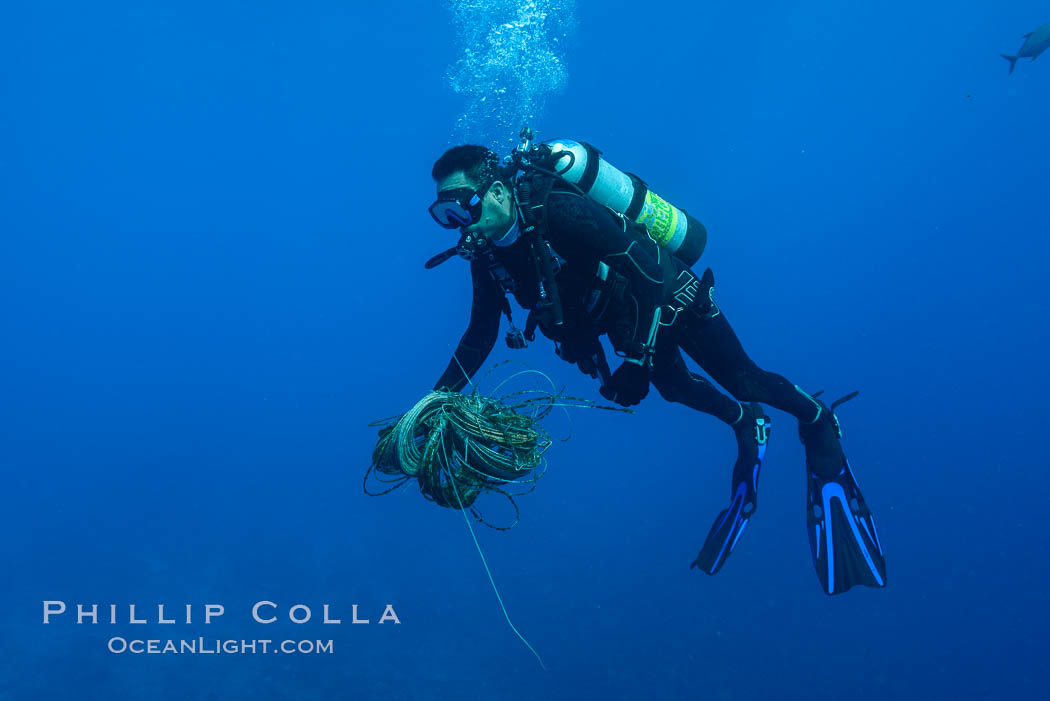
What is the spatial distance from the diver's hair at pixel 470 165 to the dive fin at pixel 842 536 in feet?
12.1

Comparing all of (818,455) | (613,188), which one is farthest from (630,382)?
(818,455)

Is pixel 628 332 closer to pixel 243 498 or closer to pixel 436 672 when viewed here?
pixel 436 672

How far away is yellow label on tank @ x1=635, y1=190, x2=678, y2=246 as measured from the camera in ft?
13.6

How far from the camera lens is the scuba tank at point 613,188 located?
146 inches

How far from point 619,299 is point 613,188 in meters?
0.79

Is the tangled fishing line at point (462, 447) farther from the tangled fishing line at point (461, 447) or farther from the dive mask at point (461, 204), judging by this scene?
the dive mask at point (461, 204)

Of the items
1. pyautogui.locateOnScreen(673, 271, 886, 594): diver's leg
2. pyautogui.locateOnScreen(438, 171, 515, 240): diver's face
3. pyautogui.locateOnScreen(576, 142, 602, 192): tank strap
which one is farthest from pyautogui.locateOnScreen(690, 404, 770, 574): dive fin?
pyautogui.locateOnScreen(438, 171, 515, 240): diver's face

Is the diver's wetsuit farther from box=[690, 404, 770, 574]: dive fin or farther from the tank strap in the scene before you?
box=[690, 404, 770, 574]: dive fin

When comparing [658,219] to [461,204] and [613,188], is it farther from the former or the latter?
[461,204]

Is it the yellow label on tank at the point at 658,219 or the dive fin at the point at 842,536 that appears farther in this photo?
the dive fin at the point at 842,536

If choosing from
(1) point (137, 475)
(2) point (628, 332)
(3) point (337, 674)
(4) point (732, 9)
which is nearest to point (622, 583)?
(3) point (337, 674)

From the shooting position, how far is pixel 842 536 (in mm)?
4762

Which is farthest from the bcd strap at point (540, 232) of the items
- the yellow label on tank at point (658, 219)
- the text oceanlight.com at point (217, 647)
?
the text oceanlight.com at point (217, 647)

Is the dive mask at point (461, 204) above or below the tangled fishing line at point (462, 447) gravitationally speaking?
above
